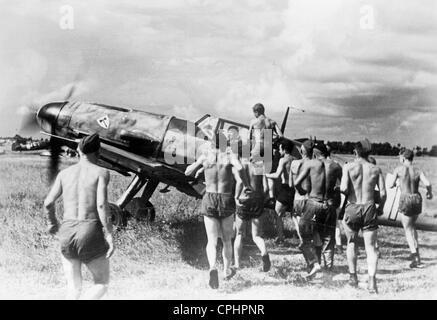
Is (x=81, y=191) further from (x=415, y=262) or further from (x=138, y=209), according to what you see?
(x=415, y=262)

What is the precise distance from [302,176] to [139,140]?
11.9ft

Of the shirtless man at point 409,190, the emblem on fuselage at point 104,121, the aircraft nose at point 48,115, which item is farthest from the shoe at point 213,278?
the aircraft nose at point 48,115

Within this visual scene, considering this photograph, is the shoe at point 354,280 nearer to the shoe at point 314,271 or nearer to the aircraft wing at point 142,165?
the shoe at point 314,271

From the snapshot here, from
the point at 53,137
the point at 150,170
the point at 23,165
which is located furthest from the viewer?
the point at 23,165

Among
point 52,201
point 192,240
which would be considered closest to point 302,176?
point 192,240

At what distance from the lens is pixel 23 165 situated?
22.6 m

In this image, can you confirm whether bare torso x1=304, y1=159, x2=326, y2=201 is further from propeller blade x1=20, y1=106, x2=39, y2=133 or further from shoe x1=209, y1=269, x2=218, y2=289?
propeller blade x1=20, y1=106, x2=39, y2=133

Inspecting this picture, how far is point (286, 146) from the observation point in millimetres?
9094

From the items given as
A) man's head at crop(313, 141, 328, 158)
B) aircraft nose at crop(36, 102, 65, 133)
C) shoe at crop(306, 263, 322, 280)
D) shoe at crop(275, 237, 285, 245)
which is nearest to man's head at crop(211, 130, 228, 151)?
man's head at crop(313, 141, 328, 158)

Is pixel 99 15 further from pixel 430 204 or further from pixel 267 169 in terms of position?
pixel 430 204

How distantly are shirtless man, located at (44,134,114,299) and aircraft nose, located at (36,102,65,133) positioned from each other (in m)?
5.50

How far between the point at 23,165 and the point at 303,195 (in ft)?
58.8

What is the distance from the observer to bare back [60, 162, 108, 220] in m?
5.44
